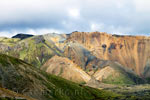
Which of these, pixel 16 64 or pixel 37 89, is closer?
pixel 37 89

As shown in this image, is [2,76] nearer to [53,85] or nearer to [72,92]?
[53,85]

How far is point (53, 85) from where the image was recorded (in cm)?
17225

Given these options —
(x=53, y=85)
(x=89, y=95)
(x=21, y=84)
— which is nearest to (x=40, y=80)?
(x=53, y=85)

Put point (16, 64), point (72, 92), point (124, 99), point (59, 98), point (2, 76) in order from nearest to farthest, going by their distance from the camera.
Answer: point (2, 76) < point (59, 98) < point (16, 64) < point (72, 92) < point (124, 99)

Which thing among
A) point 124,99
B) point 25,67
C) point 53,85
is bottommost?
point 124,99

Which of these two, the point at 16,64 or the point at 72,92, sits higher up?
the point at 16,64

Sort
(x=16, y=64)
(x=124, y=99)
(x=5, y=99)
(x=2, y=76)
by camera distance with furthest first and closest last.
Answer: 1. (x=124, y=99)
2. (x=16, y=64)
3. (x=2, y=76)
4. (x=5, y=99)

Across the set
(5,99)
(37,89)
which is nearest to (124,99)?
(37,89)

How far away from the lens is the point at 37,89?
151250mm

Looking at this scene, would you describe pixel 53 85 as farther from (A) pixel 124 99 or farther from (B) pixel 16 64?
(A) pixel 124 99

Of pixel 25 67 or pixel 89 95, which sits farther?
pixel 89 95

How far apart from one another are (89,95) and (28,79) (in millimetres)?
59517

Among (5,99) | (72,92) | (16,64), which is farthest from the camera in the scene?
(72,92)

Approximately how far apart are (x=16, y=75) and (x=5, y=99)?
71.2 meters
